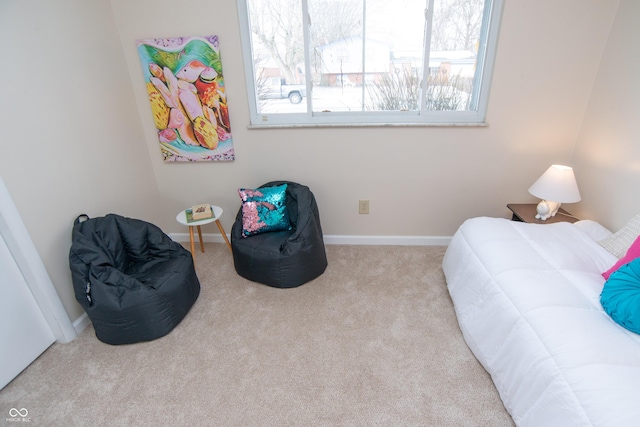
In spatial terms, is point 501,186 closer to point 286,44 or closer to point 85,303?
point 286,44

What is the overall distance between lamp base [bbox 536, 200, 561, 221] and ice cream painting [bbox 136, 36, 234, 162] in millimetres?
2327

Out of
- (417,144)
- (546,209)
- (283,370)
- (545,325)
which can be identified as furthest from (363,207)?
(545,325)

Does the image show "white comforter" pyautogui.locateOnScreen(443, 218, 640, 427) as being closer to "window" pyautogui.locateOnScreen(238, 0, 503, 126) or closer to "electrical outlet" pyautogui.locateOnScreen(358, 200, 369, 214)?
"electrical outlet" pyautogui.locateOnScreen(358, 200, 369, 214)

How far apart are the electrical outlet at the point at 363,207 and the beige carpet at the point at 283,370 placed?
2.38 feet

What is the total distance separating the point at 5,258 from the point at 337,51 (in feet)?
7.66

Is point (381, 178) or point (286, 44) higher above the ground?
point (286, 44)

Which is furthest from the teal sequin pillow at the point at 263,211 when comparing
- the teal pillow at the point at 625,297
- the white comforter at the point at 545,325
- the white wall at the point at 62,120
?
the teal pillow at the point at 625,297

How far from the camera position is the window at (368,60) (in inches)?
86.4

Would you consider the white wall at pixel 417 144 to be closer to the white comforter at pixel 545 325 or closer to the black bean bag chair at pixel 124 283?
the white comforter at pixel 545 325

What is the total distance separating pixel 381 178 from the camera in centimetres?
259

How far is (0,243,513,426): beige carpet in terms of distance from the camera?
1.45m

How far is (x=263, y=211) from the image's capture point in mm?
2361

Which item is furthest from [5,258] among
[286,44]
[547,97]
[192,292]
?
[547,97]

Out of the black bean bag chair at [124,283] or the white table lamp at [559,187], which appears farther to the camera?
the white table lamp at [559,187]
